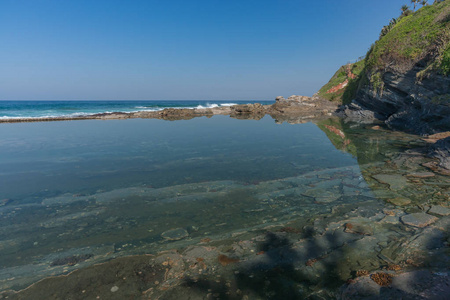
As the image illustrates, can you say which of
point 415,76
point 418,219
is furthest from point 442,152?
point 415,76

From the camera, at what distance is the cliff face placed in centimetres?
1558

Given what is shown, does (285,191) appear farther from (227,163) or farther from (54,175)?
(54,175)

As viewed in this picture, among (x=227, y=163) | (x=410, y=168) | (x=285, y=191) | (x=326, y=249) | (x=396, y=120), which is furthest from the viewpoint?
(x=396, y=120)

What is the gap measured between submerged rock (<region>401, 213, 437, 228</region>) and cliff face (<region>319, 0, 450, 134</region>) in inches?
510

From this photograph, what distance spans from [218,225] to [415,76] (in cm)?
2181

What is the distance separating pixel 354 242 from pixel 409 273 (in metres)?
1.33

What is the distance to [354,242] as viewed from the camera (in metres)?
4.91

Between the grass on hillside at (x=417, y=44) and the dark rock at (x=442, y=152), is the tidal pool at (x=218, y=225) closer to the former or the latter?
the dark rock at (x=442, y=152)

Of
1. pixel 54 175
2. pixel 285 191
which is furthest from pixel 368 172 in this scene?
pixel 54 175

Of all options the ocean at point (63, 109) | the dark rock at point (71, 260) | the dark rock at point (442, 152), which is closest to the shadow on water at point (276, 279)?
the dark rock at point (71, 260)

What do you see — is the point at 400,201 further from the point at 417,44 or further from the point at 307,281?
the point at 417,44

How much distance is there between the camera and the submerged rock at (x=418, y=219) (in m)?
5.45

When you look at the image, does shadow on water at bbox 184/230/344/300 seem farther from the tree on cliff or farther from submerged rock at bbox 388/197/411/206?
the tree on cliff

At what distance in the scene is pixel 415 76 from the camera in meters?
19.2
